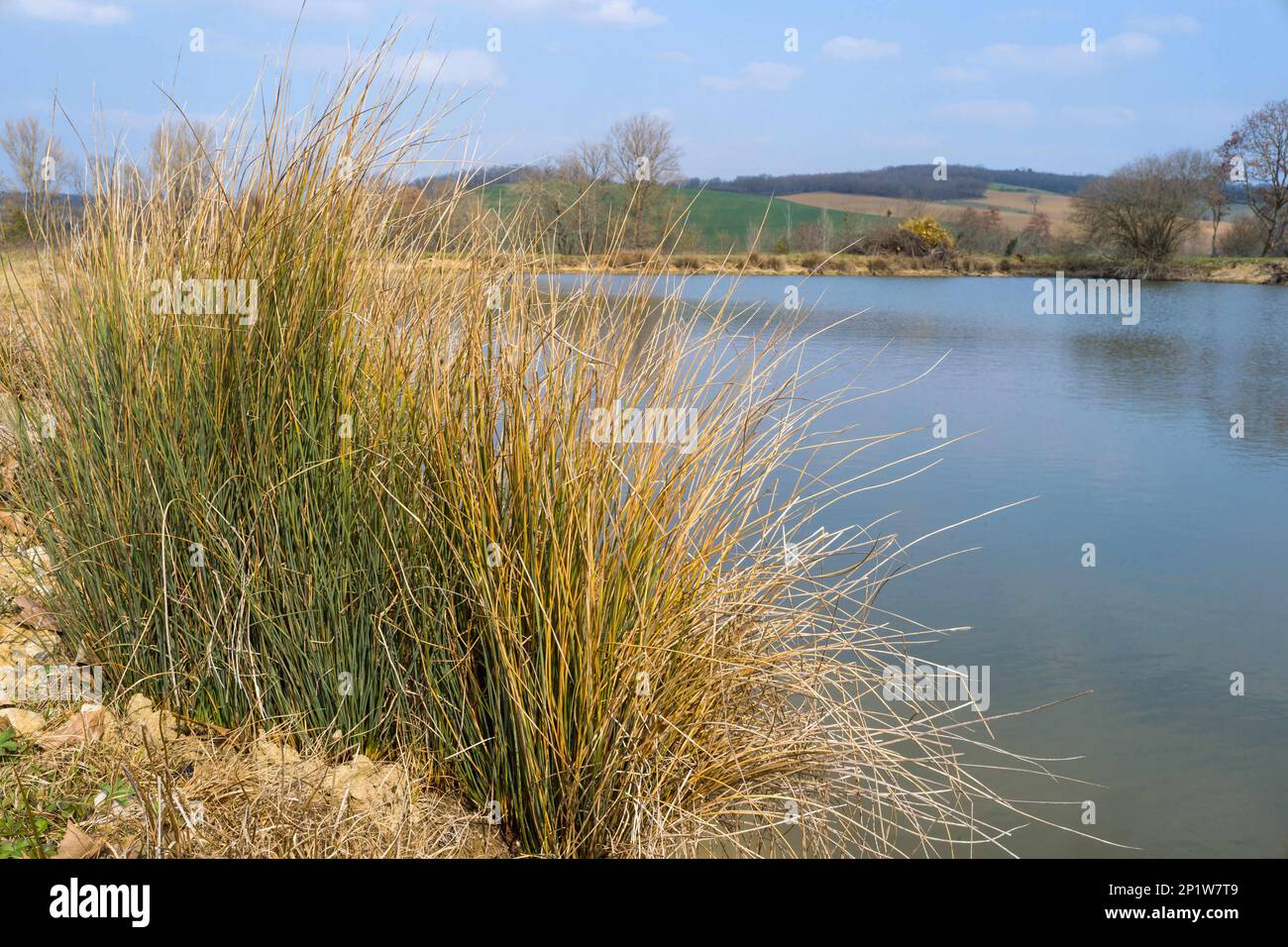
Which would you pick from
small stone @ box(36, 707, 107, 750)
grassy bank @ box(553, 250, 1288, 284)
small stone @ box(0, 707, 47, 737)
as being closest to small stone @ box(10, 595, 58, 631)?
small stone @ box(0, 707, 47, 737)

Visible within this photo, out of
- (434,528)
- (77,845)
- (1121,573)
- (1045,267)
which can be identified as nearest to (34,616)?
(77,845)

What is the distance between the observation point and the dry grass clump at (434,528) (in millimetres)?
1825

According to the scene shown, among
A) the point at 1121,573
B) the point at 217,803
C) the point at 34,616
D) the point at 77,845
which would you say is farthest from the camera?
the point at 1121,573

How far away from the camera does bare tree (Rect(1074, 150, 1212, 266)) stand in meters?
24.6

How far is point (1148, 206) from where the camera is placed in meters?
24.5

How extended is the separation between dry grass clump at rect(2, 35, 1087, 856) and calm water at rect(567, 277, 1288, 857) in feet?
1.77

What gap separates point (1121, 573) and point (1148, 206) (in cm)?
2415

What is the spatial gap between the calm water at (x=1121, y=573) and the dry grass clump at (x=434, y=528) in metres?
0.54

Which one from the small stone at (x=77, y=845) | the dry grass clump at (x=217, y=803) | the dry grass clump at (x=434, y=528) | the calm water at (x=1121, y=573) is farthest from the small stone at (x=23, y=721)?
the calm water at (x=1121, y=573)

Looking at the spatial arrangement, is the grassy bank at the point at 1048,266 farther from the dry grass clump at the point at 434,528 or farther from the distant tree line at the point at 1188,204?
the dry grass clump at the point at 434,528

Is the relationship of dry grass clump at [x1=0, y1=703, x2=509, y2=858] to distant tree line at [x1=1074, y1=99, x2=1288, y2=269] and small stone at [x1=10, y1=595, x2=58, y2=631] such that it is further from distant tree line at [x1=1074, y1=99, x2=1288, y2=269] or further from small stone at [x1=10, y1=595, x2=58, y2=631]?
distant tree line at [x1=1074, y1=99, x2=1288, y2=269]

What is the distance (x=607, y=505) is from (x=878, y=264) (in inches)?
962

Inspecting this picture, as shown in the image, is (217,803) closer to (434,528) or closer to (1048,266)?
(434,528)
